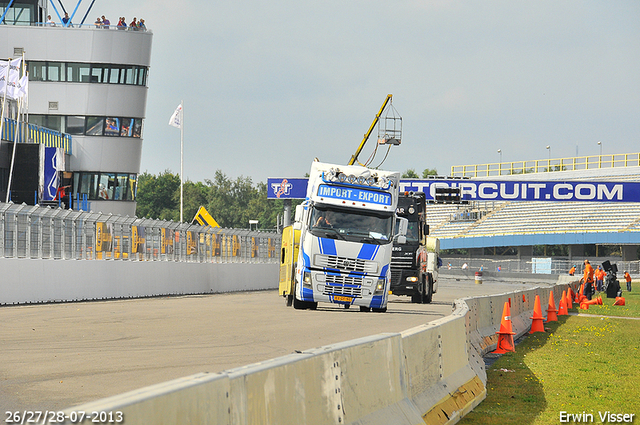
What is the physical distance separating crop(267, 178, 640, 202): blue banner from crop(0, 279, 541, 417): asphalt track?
35.7 m

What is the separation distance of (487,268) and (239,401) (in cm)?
7842

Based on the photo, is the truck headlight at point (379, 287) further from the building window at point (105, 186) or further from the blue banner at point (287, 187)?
the blue banner at point (287, 187)

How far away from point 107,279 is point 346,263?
9374 millimetres

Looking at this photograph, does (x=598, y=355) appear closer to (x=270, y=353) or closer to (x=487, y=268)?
(x=270, y=353)

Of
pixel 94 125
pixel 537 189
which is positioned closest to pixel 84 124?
pixel 94 125

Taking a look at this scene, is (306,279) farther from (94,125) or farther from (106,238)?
(94,125)

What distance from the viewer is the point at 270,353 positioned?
12.3 meters

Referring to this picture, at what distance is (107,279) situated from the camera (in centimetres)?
2764

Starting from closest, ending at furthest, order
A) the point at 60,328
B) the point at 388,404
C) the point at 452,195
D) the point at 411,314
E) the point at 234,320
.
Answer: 1. the point at 388,404
2. the point at 60,328
3. the point at 234,320
4. the point at 411,314
5. the point at 452,195

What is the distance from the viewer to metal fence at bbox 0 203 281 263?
2328cm

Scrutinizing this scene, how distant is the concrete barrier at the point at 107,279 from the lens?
22.9 metres

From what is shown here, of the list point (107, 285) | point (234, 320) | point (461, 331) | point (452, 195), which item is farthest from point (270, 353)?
point (452, 195)

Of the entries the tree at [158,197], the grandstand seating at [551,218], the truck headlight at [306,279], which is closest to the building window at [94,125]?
the truck headlight at [306,279]

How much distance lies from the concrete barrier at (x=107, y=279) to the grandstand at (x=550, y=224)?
141 feet
